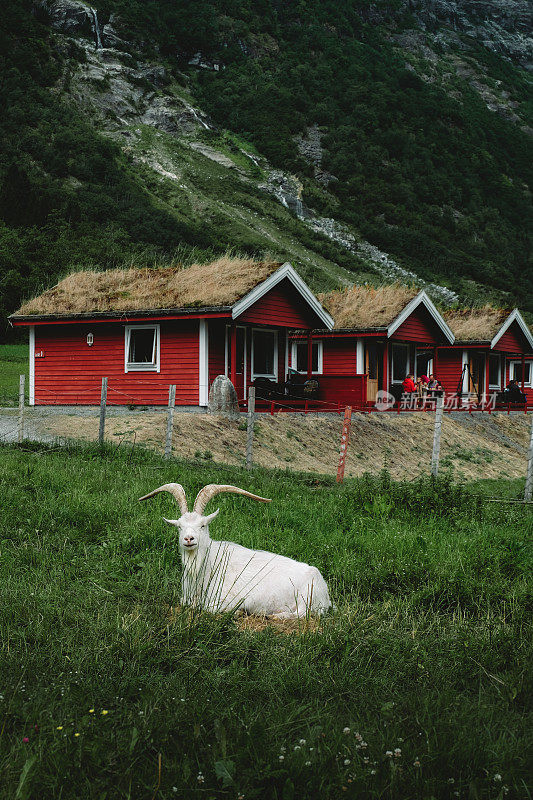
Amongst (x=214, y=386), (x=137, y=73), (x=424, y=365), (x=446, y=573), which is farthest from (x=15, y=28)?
(x=446, y=573)

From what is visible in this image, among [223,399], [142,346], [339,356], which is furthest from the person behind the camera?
[339,356]

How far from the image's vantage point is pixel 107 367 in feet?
78.9

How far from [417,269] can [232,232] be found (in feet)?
116

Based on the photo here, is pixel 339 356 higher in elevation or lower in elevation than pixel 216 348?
lower

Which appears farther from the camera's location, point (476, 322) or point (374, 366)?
point (476, 322)

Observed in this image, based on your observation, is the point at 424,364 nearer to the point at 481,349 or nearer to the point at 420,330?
the point at 481,349

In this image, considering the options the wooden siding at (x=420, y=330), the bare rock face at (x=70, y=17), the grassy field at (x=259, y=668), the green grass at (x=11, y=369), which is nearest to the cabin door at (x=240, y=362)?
the green grass at (x=11, y=369)

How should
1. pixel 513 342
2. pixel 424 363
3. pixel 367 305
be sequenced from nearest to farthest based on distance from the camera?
1. pixel 367 305
2. pixel 424 363
3. pixel 513 342

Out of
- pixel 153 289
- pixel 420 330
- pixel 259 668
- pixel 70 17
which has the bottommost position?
pixel 259 668

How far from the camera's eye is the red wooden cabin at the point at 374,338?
29562mm

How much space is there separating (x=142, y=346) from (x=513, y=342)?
2421 cm

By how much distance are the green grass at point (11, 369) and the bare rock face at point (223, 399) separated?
7.10 meters

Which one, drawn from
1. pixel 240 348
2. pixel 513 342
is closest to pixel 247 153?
pixel 513 342

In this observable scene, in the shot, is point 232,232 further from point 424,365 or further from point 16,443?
point 16,443
